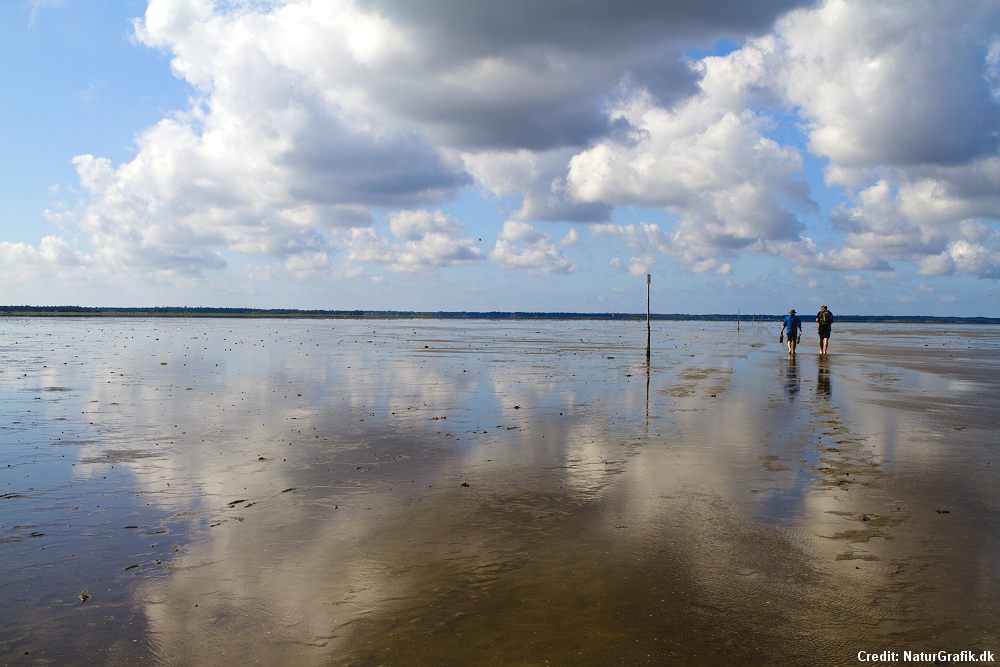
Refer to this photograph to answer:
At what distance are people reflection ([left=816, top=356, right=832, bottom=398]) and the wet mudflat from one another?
14.9 ft

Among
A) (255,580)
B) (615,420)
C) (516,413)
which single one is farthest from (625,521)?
(516,413)

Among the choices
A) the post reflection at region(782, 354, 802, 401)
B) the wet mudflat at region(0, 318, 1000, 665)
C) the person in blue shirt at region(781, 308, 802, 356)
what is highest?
the person in blue shirt at region(781, 308, 802, 356)

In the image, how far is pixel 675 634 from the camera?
5.38 m

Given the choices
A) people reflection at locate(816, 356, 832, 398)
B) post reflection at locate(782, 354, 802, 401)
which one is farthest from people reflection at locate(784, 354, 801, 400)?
people reflection at locate(816, 356, 832, 398)

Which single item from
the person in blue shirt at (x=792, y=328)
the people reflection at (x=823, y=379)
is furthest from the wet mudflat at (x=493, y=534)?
the person in blue shirt at (x=792, y=328)

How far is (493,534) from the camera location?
7871 millimetres

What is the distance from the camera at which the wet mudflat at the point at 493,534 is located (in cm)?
538

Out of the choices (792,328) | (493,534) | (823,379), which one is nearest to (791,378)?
(823,379)

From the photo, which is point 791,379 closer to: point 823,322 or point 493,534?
point 823,322

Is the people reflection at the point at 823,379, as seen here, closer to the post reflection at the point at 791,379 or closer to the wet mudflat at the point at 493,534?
the post reflection at the point at 791,379

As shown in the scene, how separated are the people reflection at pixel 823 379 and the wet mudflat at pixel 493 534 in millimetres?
4550

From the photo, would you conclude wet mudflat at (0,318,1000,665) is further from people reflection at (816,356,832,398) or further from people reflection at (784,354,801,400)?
people reflection at (816,356,832,398)

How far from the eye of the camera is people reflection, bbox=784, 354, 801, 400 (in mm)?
21953

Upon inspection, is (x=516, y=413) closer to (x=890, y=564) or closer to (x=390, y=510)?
(x=390, y=510)
